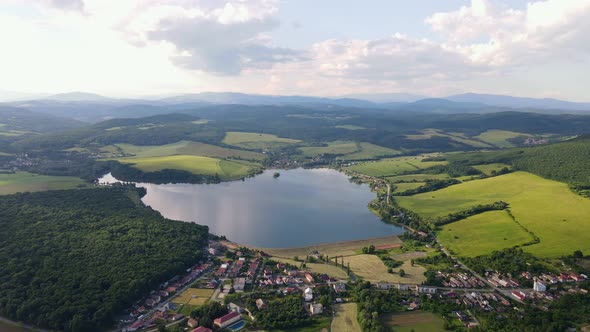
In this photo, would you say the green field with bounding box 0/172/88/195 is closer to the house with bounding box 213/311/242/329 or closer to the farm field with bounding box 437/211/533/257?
the house with bounding box 213/311/242/329

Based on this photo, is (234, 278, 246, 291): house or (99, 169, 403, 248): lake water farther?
(99, 169, 403, 248): lake water

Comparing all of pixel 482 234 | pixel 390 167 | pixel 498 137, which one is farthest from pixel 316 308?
pixel 498 137

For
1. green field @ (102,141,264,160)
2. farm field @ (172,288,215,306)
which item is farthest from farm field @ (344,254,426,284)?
green field @ (102,141,264,160)

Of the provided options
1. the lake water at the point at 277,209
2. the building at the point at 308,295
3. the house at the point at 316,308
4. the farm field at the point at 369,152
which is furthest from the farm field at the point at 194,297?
the farm field at the point at 369,152

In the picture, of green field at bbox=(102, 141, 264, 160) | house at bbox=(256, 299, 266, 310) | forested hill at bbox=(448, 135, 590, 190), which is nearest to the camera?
house at bbox=(256, 299, 266, 310)

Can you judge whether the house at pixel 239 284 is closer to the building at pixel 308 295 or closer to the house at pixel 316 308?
the building at pixel 308 295

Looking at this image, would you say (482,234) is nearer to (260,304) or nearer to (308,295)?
(308,295)
